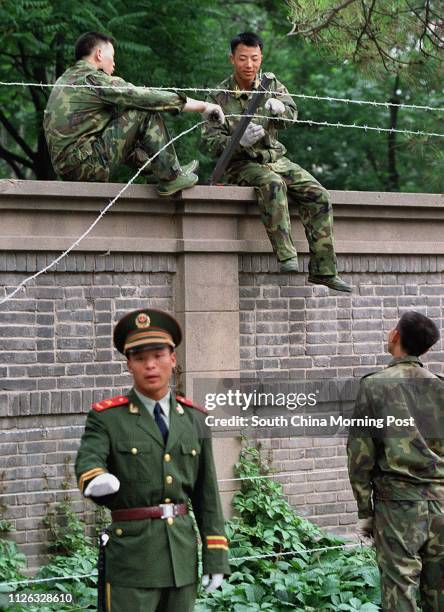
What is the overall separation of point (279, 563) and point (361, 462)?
1917mm

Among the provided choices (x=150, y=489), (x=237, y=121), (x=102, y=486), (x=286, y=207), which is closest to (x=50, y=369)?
(x=286, y=207)

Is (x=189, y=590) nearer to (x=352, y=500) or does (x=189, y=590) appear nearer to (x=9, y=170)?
(x=352, y=500)

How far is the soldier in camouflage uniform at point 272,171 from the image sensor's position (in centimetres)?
824

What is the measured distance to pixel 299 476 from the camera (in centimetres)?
859

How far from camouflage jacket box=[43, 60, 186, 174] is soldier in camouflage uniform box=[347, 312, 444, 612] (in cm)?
270

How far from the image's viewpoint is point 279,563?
24.9ft

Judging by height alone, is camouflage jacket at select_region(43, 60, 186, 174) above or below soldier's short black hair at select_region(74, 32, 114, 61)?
below

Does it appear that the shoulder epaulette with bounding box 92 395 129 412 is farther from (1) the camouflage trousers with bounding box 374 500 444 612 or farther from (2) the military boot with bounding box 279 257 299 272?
(2) the military boot with bounding box 279 257 299 272

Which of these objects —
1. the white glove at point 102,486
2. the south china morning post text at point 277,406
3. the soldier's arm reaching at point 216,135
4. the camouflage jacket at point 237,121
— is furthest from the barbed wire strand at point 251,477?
→ the white glove at point 102,486

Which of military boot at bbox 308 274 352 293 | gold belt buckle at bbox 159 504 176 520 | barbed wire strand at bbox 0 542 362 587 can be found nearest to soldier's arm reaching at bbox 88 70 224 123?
military boot at bbox 308 274 352 293

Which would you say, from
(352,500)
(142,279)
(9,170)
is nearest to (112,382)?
(142,279)

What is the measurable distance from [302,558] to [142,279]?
2.16m

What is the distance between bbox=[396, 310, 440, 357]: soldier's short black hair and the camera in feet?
19.6

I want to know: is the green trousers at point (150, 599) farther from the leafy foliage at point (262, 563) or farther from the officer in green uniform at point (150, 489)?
the leafy foliage at point (262, 563)
